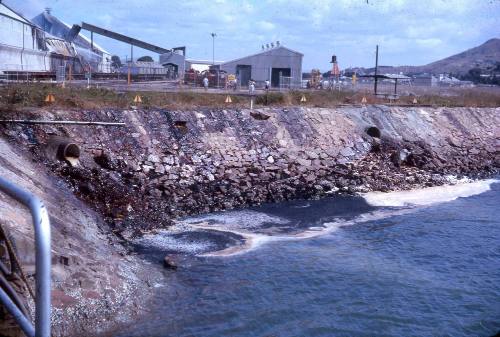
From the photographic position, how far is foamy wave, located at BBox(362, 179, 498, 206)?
23.7 metres

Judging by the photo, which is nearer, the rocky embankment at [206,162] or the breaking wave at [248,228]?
the rocky embankment at [206,162]

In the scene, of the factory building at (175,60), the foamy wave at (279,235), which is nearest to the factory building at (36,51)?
the factory building at (175,60)

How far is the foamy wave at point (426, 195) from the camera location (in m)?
23.7

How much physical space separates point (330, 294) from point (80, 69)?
4500 centimetres

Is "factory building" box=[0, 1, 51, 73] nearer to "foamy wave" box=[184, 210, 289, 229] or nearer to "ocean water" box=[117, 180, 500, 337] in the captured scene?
"foamy wave" box=[184, 210, 289, 229]

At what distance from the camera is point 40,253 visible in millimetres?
4035

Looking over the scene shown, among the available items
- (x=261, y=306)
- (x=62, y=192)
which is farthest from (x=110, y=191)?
(x=261, y=306)

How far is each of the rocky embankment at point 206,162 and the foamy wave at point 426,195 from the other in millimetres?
685

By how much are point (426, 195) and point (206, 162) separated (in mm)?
9946

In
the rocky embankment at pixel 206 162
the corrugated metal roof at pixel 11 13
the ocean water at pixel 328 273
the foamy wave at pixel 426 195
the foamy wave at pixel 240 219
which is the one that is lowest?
the ocean water at pixel 328 273

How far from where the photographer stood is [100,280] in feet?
39.0

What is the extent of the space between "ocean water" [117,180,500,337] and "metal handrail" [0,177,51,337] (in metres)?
6.75

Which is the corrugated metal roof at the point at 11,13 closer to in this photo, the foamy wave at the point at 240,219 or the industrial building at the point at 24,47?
the industrial building at the point at 24,47

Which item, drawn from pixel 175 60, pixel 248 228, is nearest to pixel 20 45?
pixel 175 60
